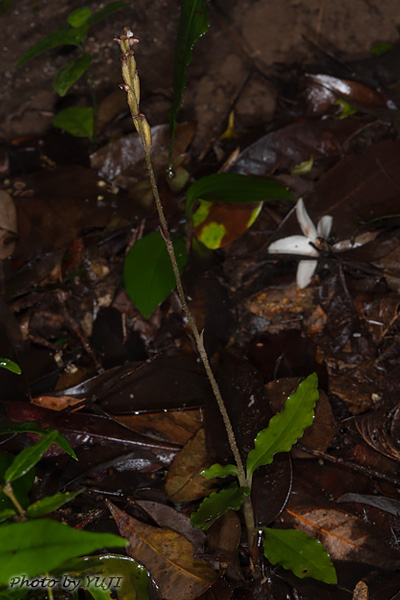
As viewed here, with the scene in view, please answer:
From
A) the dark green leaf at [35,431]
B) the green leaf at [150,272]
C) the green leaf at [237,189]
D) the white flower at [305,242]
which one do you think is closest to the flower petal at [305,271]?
the white flower at [305,242]

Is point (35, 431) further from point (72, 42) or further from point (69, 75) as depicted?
point (72, 42)

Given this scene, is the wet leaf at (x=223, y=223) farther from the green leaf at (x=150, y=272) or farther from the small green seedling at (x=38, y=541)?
the small green seedling at (x=38, y=541)

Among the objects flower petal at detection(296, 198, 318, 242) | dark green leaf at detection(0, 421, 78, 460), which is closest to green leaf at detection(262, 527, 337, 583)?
dark green leaf at detection(0, 421, 78, 460)

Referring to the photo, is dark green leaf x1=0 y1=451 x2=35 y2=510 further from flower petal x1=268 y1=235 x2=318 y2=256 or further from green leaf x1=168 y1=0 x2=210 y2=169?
flower petal x1=268 y1=235 x2=318 y2=256

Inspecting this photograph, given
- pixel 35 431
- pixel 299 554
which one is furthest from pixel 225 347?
pixel 35 431

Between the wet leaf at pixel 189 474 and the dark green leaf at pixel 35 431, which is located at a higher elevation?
the dark green leaf at pixel 35 431

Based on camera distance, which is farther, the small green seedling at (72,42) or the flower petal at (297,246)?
the small green seedling at (72,42)
